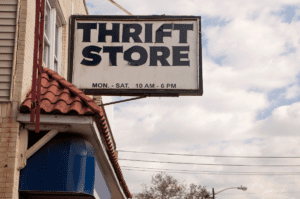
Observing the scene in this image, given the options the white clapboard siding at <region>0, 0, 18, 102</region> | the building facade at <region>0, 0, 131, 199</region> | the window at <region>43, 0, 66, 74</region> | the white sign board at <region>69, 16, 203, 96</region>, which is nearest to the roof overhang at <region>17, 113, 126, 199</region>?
the building facade at <region>0, 0, 131, 199</region>

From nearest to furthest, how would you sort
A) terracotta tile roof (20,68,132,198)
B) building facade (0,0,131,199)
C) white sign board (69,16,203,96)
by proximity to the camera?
building facade (0,0,131,199) → terracotta tile roof (20,68,132,198) → white sign board (69,16,203,96)

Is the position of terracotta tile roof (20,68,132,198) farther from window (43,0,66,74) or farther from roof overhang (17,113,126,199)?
window (43,0,66,74)

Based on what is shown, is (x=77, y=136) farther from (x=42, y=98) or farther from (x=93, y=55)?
(x=93, y=55)

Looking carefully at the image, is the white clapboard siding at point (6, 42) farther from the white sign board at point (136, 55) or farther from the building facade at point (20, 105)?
the white sign board at point (136, 55)

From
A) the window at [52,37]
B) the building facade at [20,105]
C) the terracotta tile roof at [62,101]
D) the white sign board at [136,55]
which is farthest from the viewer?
the window at [52,37]

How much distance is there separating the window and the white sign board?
2.26ft

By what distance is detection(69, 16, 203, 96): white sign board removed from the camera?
8.16 meters

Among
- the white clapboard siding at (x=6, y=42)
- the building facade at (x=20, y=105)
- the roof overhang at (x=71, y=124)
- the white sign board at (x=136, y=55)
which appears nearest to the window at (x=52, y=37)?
the white sign board at (x=136, y=55)

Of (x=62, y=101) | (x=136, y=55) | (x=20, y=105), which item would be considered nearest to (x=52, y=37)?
(x=136, y=55)

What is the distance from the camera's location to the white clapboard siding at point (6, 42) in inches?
241

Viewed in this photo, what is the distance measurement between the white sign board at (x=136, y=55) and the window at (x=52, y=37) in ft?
2.26

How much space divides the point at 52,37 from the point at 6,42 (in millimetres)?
2601

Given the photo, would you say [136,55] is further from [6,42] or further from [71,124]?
[6,42]

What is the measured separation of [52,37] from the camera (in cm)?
891
